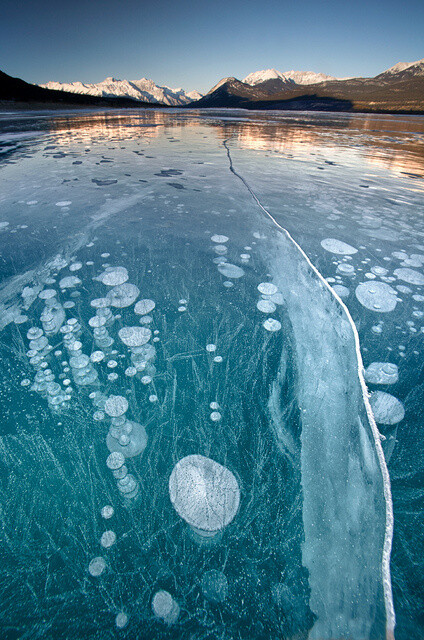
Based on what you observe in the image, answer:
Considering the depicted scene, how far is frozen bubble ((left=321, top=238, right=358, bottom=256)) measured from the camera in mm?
2230

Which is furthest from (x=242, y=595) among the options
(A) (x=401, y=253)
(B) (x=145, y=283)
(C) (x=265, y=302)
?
(A) (x=401, y=253)

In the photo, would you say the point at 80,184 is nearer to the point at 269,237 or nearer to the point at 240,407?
the point at 269,237

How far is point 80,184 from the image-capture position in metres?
3.76

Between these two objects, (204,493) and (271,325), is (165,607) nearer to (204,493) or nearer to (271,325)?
(204,493)

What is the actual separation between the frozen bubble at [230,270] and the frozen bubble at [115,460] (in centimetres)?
134

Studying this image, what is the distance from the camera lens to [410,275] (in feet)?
6.54

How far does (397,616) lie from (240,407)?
0.68 meters

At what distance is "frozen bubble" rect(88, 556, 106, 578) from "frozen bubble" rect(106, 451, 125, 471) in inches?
9.2

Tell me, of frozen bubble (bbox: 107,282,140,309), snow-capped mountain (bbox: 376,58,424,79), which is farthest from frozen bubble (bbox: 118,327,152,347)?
snow-capped mountain (bbox: 376,58,424,79)

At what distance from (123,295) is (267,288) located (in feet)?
3.10

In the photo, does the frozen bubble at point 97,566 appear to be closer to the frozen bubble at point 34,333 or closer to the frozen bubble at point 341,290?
the frozen bubble at point 34,333

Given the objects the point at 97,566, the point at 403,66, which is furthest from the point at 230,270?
the point at 403,66

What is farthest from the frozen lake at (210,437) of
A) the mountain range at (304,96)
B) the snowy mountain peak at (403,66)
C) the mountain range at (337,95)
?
the snowy mountain peak at (403,66)

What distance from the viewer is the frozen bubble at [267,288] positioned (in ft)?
5.84
